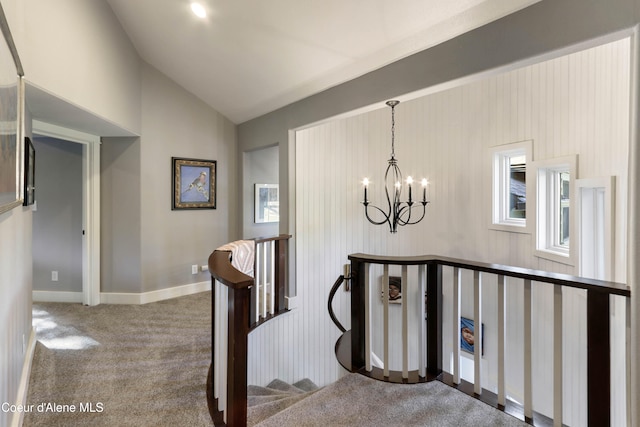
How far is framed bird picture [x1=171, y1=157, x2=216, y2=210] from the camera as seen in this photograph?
14.3ft

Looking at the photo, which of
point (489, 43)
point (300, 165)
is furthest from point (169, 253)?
point (489, 43)

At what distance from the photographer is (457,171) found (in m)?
3.97

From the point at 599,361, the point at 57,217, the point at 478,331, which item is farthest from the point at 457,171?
the point at 57,217

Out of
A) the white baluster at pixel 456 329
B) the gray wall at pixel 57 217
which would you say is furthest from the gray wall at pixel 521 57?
the gray wall at pixel 57 217

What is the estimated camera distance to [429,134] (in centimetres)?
424

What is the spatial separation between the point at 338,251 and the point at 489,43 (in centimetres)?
317

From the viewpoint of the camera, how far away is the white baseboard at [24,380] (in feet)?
5.92

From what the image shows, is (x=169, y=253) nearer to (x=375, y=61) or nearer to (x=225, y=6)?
(x=225, y=6)

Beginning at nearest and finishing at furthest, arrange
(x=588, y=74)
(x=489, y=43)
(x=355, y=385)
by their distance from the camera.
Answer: (x=489, y=43) < (x=355, y=385) < (x=588, y=74)

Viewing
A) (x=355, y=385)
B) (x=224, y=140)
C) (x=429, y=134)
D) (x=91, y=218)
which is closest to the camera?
(x=355, y=385)

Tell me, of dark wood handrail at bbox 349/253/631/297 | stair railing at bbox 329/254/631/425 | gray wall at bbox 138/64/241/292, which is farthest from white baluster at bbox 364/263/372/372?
gray wall at bbox 138/64/241/292

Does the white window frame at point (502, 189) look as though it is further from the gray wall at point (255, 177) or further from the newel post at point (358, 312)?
the gray wall at point (255, 177)

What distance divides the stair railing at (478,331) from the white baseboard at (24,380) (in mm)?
2018

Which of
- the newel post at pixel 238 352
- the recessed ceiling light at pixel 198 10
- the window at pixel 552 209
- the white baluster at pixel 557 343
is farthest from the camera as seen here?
the window at pixel 552 209
